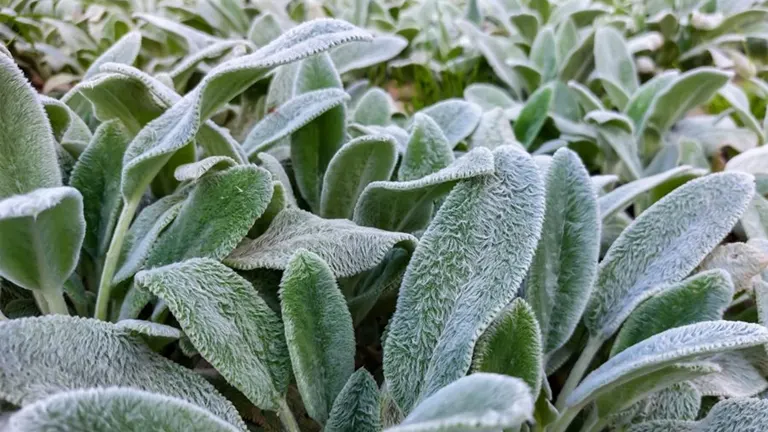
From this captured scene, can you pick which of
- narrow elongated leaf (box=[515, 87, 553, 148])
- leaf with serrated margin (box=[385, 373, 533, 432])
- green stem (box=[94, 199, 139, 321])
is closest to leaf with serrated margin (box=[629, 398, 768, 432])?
leaf with serrated margin (box=[385, 373, 533, 432])

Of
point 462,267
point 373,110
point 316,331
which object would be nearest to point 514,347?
point 462,267

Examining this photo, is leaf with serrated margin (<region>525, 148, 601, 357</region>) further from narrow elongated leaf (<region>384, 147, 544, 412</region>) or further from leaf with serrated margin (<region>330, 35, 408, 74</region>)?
leaf with serrated margin (<region>330, 35, 408, 74</region>)

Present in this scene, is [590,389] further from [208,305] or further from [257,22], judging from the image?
[257,22]

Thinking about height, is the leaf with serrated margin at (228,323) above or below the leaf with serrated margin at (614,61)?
above

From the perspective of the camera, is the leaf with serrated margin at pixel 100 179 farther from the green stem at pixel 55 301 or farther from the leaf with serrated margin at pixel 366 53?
the leaf with serrated margin at pixel 366 53

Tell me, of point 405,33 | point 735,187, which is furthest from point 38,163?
point 405,33

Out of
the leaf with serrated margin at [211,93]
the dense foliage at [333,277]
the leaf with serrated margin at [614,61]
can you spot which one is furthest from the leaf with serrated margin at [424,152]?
the leaf with serrated margin at [614,61]
